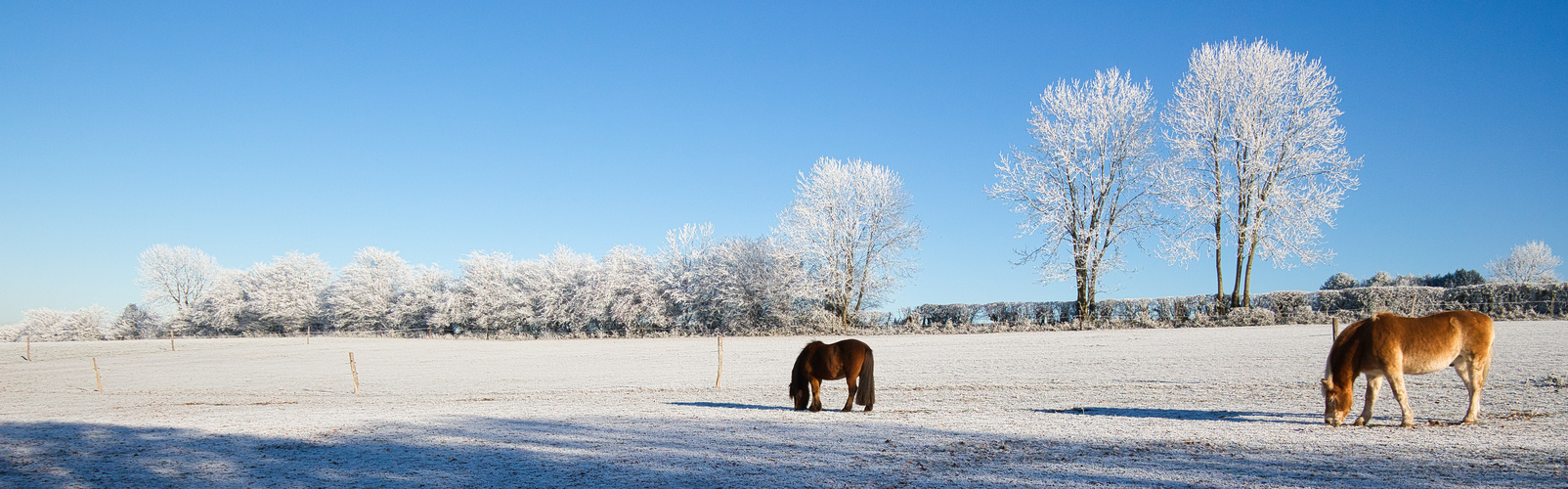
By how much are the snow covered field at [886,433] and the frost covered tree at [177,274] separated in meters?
58.9

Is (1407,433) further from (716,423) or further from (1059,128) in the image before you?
(1059,128)

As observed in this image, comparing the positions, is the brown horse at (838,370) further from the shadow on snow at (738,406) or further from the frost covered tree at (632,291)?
the frost covered tree at (632,291)

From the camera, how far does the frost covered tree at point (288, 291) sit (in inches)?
2660

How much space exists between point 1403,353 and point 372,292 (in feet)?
241

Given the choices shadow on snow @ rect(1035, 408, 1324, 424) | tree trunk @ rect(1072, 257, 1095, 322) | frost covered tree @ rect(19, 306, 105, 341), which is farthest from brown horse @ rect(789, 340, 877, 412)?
frost covered tree @ rect(19, 306, 105, 341)

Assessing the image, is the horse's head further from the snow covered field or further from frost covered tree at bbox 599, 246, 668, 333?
frost covered tree at bbox 599, 246, 668, 333

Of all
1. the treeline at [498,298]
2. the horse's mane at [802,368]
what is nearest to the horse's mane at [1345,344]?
the horse's mane at [802,368]

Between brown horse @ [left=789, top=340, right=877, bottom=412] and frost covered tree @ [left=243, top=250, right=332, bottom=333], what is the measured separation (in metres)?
69.9

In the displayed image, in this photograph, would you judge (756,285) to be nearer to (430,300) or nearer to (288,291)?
(430,300)

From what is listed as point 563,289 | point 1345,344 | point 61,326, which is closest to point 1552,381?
point 1345,344

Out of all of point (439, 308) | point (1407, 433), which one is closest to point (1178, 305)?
point (1407, 433)

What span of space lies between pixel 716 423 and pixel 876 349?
825 inches

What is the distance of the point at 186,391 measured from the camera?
941 inches

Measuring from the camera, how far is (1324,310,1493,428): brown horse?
8672 mm
